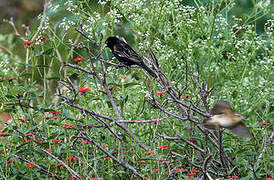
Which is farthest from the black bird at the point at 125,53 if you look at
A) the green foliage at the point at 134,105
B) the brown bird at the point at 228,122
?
the brown bird at the point at 228,122

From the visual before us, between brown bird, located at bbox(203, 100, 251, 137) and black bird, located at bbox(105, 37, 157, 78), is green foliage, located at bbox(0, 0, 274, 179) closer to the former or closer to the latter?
black bird, located at bbox(105, 37, 157, 78)

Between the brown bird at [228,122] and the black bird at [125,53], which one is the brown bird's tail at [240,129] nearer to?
the brown bird at [228,122]

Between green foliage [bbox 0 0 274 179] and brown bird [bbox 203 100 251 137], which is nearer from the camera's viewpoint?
brown bird [bbox 203 100 251 137]

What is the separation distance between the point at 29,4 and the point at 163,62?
2.10 m

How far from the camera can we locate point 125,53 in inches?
54.8

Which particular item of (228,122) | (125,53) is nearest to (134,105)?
(125,53)

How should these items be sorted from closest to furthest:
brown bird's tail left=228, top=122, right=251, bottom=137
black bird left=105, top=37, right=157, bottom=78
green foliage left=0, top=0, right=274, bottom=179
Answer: brown bird's tail left=228, top=122, right=251, bottom=137, black bird left=105, top=37, right=157, bottom=78, green foliage left=0, top=0, right=274, bottom=179

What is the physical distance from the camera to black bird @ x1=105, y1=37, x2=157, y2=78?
1366 mm

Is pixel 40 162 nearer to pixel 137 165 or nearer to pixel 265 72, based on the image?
pixel 137 165

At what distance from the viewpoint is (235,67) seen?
2.28 meters

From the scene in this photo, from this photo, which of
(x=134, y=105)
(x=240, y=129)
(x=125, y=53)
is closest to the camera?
(x=240, y=129)

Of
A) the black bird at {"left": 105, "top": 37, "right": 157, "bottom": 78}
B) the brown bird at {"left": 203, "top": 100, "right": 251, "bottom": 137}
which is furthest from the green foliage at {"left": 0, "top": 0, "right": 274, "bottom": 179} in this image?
the brown bird at {"left": 203, "top": 100, "right": 251, "bottom": 137}

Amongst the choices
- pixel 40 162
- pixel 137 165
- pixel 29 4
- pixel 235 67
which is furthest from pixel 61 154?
pixel 29 4

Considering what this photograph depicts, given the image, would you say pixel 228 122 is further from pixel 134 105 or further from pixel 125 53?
pixel 134 105
